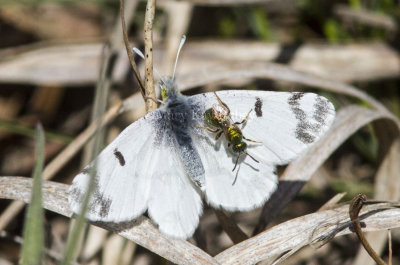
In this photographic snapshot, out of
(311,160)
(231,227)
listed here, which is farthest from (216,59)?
(231,227)

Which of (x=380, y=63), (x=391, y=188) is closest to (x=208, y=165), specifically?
(x=391, y=188)

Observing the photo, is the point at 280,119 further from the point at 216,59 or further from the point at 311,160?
the point at 216,59

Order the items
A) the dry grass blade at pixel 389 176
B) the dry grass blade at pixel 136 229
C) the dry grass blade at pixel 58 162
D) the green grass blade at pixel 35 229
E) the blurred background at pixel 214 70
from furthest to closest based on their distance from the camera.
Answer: the blurred background at pixel 214 70, the dry grass blade at pixel 389 176, the dry grass blade at pixel 58 162, the dry grass blade at pixel 136 229, the green grass blade at pixel 35 229

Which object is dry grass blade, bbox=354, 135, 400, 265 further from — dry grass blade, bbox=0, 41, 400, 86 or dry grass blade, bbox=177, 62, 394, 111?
dry grass blade, bbox=0, 41, 400, 86

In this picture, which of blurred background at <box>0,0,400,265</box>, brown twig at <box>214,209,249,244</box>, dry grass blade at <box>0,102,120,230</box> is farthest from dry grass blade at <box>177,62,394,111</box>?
brown twig at <box>214,209,249,244</box>

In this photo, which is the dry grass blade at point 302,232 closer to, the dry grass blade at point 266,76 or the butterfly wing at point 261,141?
the butterfly wing at point 261,141

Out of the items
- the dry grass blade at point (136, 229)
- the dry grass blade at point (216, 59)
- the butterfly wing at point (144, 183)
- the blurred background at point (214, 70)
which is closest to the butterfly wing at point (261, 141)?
the butterfly wing at point (144, 183)

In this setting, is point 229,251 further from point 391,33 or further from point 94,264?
point 391,33
